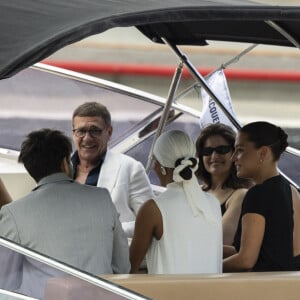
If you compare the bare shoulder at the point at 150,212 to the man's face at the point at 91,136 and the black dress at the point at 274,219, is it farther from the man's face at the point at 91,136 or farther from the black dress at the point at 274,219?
the man's face at the point at 91,136

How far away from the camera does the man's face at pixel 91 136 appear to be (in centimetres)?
525

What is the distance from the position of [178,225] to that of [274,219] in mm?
473

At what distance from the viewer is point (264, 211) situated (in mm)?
4047

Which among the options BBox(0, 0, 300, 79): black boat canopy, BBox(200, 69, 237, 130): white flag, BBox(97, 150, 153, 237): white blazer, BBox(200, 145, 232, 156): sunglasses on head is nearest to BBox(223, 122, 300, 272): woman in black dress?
BBox(200, 145, 232, 156): sunglasses on head

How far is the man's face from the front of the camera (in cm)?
525

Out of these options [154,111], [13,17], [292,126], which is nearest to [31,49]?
[13,17]

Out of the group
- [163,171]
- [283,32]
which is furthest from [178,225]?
[283,32]

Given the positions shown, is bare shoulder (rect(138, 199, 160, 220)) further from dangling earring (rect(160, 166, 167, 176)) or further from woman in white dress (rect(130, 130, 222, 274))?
dangling earring (rect(160, 166, 167, 176))

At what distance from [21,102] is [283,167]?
2.25 meters

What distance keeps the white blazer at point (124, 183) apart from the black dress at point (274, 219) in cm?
121

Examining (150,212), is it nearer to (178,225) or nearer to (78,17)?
(178,225)

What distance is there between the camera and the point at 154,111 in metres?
7.38

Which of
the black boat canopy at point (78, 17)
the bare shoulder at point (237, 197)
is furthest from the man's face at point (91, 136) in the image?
the black boat canopy at point (78, 17)

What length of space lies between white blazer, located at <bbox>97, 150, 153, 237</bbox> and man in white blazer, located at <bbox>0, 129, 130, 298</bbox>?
1.37m
